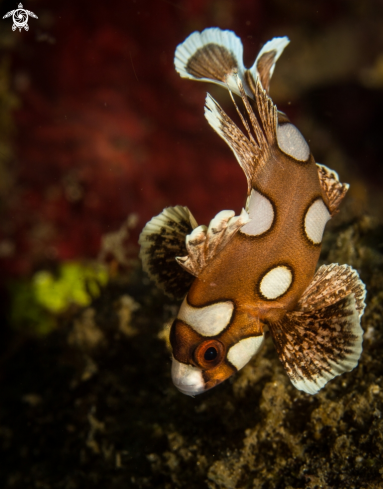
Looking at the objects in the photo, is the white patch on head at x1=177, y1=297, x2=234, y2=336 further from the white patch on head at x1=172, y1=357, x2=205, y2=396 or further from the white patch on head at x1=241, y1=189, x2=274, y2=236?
the white patch on head at x1=241, y1=189, x2=274, y2=236

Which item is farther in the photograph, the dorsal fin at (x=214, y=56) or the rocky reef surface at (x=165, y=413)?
the dorsal fin at (x=214, y=56)

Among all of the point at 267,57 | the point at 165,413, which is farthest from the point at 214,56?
the point at 165,413

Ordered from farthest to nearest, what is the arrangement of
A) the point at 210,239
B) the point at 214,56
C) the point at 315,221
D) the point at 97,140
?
the point at 97,140 < the point at 214,56 < the point at 315,221 < the point at 210,239

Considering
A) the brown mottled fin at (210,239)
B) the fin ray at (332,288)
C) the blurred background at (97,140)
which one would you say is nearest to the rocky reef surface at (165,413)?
the fin ray at (332,288)

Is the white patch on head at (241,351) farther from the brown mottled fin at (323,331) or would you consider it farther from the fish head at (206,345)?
the brown mottled fin at (323,331)

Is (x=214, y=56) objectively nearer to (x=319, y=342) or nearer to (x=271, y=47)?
(x=271, y=47)

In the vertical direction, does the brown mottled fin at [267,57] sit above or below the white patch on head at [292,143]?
above

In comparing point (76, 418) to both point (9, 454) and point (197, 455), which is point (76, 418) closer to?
point (9, 454)
